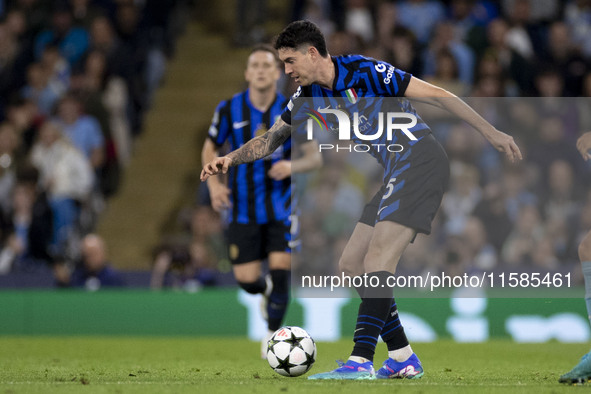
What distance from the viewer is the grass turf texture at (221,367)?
20.2ft

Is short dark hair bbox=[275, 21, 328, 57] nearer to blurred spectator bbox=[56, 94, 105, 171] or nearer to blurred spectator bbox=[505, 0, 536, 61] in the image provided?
blurred spectator bbox=[56, 94, 105, 171]

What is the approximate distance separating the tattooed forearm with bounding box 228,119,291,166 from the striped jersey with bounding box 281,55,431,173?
0.66 feet

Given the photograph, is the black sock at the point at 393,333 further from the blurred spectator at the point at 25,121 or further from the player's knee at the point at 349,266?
the blurred spectator at the point at 25,121

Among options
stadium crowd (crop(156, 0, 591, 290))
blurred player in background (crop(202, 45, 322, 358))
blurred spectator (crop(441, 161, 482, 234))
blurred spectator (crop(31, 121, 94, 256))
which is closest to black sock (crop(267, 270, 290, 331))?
blurred player in background (crop(202, 45, 322, 358))

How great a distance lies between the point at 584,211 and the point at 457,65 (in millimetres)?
5497

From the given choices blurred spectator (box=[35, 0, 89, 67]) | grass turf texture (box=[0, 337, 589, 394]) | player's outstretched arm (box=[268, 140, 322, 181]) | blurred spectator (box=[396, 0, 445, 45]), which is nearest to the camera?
grass turf texture (box=[0, 337, 589, 394])

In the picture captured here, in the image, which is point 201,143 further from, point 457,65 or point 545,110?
point 545,110

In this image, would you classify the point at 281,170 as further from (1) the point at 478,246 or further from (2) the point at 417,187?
(2) the point at 417,187

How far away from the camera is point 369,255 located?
6414 millimetres

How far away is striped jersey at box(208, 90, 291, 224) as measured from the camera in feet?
29.3

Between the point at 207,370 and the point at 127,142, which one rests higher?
the point at 127,142

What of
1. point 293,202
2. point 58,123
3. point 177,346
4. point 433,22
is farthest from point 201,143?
point 293,202

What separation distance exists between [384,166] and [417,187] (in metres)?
0.33

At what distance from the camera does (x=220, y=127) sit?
29.4 ft
